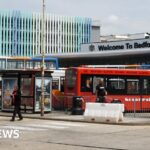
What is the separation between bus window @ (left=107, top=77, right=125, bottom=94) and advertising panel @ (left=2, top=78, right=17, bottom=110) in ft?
18.9

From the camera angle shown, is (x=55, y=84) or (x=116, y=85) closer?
(x=116, y=85)

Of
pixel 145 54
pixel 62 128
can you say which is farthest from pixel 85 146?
pixel 145 54

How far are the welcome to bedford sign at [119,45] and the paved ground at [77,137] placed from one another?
37.4 metres

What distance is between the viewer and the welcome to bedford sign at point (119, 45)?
60938 mm

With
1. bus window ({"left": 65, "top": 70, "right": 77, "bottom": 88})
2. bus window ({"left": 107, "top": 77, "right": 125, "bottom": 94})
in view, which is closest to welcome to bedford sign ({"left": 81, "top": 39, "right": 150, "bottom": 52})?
bus window ({"left": 107, "top": 77, "right": 125, "bottom": 94})

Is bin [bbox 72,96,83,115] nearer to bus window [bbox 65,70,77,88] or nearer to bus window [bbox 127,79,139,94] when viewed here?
bus window [bbox 65,70,77,88]

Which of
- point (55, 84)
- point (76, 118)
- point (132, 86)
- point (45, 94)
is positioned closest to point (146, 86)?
point (132, 86)

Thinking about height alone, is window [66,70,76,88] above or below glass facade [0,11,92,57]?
below

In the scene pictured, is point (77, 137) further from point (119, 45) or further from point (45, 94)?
point (119, 45)

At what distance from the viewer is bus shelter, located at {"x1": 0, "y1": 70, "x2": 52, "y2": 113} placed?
30.0 meters

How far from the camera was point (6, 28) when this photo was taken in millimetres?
116500

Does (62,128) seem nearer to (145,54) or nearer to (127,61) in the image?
(145,54)

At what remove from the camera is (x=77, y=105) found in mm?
29000

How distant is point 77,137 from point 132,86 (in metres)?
15.1
